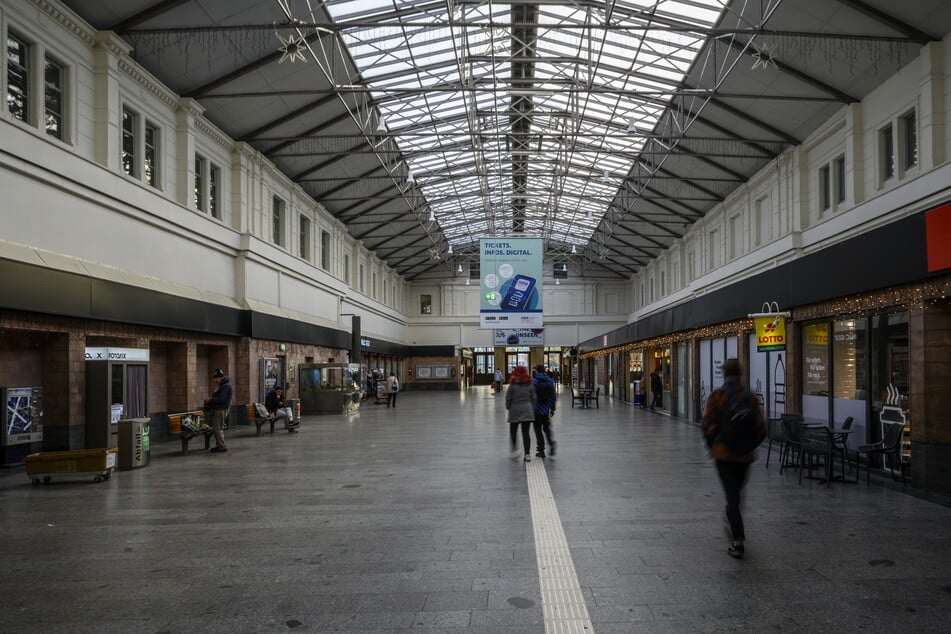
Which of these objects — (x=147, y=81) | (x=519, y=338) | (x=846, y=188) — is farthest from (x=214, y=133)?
(x=846, y=188)

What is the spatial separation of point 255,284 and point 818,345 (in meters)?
16.0

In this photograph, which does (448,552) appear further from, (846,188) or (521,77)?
(521,77)

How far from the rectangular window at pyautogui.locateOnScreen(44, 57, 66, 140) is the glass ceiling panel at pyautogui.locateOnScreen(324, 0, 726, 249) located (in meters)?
5.51

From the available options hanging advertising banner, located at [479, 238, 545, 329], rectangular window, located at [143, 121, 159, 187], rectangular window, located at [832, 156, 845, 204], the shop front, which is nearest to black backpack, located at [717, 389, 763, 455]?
the shop front

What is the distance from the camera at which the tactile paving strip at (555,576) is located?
4391 millimetres

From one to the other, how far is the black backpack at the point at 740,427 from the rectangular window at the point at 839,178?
15.3 meters

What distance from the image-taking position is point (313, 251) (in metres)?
28.3

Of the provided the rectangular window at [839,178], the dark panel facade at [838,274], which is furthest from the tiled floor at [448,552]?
the rectangular window at [839,178]

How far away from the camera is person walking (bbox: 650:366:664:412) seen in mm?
25094

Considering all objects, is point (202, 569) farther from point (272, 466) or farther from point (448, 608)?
point (272, 466)

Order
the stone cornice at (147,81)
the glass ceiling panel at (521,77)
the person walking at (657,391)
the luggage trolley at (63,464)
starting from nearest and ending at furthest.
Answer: the luggage trolley at (63,464)
the stone cornice at (147,81)
the glass ceiling panel at (521,77)
the person walking at (657,391)

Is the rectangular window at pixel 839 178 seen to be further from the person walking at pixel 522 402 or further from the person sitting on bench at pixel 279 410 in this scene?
the person sitting on bench at pixel 279 410

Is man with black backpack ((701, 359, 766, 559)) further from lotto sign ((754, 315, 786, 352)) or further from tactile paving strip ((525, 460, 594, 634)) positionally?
lotto sign ((754, 315, 786, 352))

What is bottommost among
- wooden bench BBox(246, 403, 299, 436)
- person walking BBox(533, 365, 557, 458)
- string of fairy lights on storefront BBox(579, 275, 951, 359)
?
wooden bench BBox(246, 403, 299, 436)
